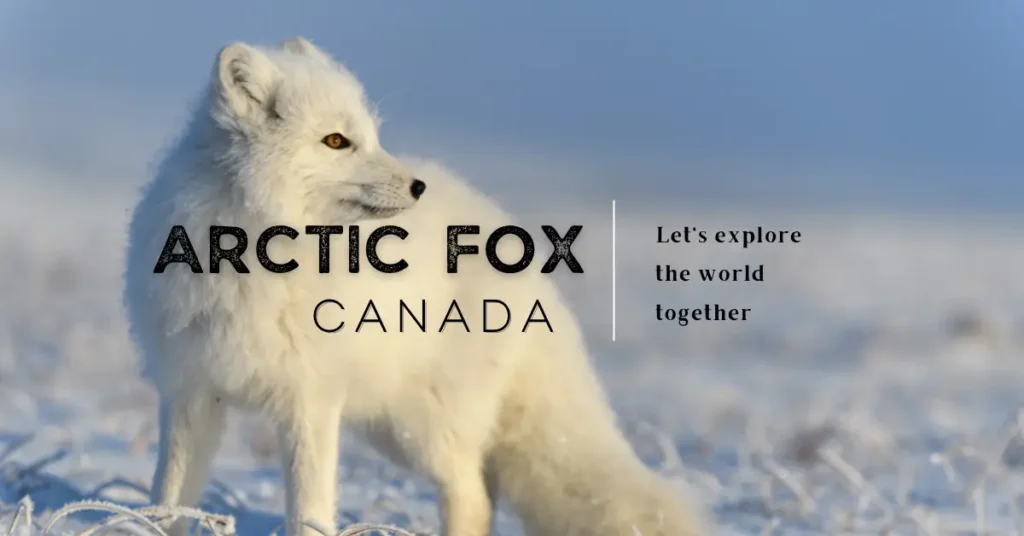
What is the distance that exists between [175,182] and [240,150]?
0.68 feet

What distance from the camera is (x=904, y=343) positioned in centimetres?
598

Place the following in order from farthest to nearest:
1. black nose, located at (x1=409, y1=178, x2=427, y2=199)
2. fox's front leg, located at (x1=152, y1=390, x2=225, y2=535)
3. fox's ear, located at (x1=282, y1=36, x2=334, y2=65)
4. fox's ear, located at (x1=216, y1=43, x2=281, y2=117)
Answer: fox's ear, located at (x1=282, y1=36, x2=334, y2=65) → fox's front leg, located at (x1=152, y1=390, x2=225, y2=535) → black nose, located at (x1=409, y1=178, x2=427, y2=199) → fox's ear, located at (x1=216, y1=43, x2=281, y2=117)

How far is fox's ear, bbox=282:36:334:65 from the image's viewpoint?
280 cm

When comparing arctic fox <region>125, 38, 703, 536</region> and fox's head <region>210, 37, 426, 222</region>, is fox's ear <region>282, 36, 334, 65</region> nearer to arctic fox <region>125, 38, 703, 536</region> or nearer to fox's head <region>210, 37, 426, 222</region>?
arctic fox <region>125, 38, 703, 536</region>

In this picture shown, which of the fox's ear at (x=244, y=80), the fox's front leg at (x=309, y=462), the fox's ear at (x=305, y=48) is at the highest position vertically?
the fox's ear at (x=305, y=48)

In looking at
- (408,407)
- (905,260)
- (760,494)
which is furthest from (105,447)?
(905,260)

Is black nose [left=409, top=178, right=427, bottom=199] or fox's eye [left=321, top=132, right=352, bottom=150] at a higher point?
fox's eye [left=321, top=132, right=352, bottom=150]

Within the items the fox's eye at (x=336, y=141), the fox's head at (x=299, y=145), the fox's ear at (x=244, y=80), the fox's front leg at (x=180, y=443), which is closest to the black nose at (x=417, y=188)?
the fox's head at (x=299, y=145)

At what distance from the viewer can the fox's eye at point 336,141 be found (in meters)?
2.54

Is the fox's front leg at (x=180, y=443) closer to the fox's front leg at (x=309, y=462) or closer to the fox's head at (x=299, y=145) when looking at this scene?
the fox's front leg at (x=309, y=462)

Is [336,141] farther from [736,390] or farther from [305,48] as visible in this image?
[736,390]

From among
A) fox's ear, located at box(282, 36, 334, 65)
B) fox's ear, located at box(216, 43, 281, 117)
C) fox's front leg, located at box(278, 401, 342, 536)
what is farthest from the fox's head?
fox's front leg, located at box(278, 401, 342, 536)

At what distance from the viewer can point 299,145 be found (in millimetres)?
2488

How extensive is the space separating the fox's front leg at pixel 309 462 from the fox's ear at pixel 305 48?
38.6 inches
